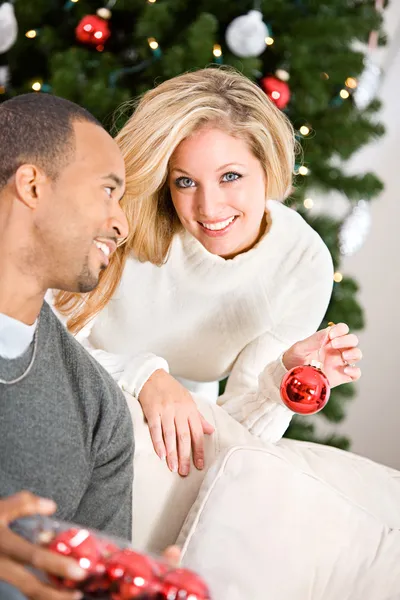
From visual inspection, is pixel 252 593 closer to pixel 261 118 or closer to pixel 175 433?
pixel 175 433

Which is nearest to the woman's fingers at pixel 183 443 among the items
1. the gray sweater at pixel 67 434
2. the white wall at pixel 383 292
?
the gray sweater at pixel 67 434

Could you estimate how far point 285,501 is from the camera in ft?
4.29

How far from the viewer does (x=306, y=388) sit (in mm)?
1320

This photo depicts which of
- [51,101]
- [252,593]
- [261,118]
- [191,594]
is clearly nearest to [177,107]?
[261,118]

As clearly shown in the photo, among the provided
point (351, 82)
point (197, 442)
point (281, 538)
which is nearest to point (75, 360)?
point (197, 442)

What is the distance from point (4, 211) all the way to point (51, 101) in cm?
16

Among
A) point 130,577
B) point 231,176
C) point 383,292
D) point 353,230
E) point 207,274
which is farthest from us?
point 383,292

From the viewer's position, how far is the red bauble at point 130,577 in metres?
0.79

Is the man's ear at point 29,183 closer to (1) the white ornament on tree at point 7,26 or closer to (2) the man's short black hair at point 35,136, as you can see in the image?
(2) the man's short black hair at point 35,136

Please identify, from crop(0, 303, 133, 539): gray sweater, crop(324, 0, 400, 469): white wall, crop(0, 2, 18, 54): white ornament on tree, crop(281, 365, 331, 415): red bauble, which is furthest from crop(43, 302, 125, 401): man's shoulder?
crop(324, 0, 400, 469): white wall

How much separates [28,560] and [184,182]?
86cm

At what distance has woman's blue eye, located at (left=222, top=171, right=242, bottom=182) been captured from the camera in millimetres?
1508

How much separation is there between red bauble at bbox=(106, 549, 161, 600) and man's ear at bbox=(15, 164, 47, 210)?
0.44m

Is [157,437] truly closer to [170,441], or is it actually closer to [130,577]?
[170,441]
